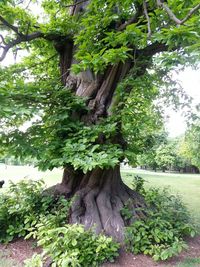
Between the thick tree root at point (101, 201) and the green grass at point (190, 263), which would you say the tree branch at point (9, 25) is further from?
the green grass at point (190, 263)

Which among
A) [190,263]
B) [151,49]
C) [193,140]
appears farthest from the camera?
[193,140]

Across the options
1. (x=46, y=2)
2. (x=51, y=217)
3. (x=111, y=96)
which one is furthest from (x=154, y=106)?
(x=51, y=217)

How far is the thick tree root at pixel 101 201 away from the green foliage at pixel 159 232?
16 cm

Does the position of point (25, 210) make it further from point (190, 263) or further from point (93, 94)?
point (190, 263)

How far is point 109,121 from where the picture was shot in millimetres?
4016

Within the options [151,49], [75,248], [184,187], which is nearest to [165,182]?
[184,187]

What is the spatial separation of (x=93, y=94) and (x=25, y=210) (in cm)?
241

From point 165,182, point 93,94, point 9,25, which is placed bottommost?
point 165,182

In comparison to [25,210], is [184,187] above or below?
above

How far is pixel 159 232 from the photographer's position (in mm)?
3941

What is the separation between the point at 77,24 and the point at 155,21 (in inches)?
66.4

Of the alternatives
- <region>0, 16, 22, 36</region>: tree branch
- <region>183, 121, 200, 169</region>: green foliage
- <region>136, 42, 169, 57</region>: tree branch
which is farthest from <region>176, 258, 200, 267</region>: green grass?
<region>0, 16, 22, 36</region>: tree branch

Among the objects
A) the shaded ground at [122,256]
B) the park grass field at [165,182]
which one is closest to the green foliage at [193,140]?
the park grass field at [165,182]

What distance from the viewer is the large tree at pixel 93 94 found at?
11.0ft
